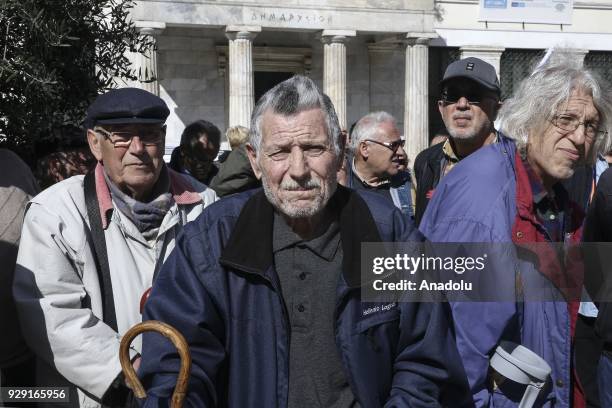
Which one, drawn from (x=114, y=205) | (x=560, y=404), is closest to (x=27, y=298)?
(x=114, y=205)

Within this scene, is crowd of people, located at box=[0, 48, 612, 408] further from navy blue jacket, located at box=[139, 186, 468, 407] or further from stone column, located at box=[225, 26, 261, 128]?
stone column, located at box=[225, 26, 261, 128]

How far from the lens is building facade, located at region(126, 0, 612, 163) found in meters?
20.5

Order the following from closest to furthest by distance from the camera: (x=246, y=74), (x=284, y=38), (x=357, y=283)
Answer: (x=357, y=283) → (x=246, y=74) → (x=284, y=38)

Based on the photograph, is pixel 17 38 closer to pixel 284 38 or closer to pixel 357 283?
pixel 357 283

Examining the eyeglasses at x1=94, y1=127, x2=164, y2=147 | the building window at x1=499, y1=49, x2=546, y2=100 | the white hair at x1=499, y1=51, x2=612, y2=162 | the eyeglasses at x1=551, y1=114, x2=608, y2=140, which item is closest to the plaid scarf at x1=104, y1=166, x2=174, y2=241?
the eyeglasses at x1=94, y1=127, x2=164, y2=147

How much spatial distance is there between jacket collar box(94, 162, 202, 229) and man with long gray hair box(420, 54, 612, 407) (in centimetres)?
103

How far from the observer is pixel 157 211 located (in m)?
3.20

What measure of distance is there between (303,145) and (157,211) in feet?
3.33

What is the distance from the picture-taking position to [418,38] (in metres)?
22.2

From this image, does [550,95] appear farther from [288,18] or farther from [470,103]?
[288,18]

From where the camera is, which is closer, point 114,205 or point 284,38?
point 114,205

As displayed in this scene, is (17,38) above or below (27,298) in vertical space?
above

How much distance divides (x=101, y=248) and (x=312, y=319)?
109cm

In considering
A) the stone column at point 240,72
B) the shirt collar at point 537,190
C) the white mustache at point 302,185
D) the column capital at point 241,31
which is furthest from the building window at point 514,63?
the white mustache at point 302,185
